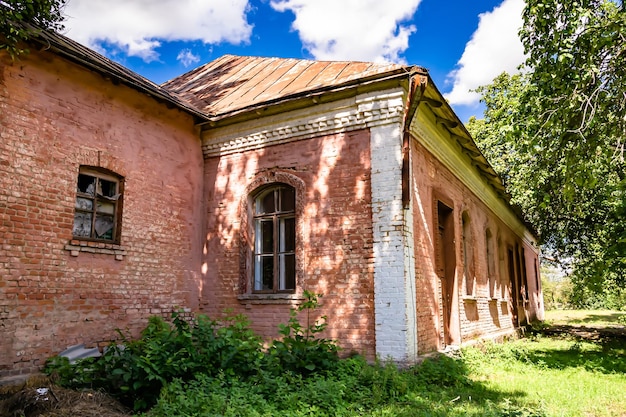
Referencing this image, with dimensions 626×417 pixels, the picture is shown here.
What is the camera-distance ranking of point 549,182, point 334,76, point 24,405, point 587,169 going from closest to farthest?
point 24,405 < point 587,169 < point 334,76 < point 549,182

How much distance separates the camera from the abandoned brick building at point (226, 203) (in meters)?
6.24

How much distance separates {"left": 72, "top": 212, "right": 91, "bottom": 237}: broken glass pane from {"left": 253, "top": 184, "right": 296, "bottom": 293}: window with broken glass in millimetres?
2885

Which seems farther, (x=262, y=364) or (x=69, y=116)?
(x=69, y=116)

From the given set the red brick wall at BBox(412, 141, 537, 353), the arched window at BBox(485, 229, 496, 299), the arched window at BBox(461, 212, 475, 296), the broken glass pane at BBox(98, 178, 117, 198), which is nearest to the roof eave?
the red brick wall at BBox(412, 141, 537, 353)

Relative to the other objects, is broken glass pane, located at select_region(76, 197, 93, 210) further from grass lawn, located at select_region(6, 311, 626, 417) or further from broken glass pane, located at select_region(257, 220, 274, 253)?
broken glass pane, located at select_region(257, 220, 274, 253)

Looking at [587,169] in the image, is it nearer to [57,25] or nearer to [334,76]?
[334,76]

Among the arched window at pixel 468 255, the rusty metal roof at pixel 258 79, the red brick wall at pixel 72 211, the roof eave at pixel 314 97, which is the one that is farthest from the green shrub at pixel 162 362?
the arched window at pixel 468 255

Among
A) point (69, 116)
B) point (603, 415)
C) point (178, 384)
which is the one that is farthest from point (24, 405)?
point (603, 415)

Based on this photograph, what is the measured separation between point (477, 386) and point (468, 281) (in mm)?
4806

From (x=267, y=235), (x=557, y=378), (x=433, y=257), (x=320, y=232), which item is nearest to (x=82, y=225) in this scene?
(x=267, y=235)

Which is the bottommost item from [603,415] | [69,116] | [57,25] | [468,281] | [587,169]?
[603,415]

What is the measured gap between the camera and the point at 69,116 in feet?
22.5

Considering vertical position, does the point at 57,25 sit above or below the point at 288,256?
above

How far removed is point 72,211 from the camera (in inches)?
262
